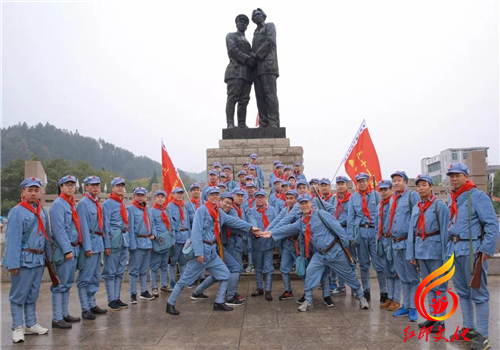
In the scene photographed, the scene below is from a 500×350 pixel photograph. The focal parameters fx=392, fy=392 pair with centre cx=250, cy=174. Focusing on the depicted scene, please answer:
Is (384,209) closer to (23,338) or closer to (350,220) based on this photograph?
(350,220)

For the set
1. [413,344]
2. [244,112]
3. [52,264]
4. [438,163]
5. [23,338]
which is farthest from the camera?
[438,163]

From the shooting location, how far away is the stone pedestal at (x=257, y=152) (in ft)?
40.3

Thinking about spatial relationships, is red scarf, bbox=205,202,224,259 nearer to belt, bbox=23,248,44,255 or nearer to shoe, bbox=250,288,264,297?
shoe, bbox=250,288,264,297

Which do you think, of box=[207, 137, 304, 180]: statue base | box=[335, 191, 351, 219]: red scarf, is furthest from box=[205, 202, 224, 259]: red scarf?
box=[207, 137, 304, 180]: statue base

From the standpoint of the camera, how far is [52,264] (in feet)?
17.0

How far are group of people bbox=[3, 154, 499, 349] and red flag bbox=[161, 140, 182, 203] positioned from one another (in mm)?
369

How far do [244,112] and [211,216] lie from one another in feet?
24.8

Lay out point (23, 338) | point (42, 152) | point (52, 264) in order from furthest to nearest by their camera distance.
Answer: point (42, 152)
point (52, 264)
point (23, 338)

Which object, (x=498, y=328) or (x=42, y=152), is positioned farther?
(x=42, y=152)

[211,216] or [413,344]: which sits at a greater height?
[211,216]

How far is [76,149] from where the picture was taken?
371 ft

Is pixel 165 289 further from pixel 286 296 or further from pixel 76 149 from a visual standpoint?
pixel 76 149

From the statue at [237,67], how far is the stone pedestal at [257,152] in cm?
81

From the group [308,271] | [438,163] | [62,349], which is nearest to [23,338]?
[62,349]
